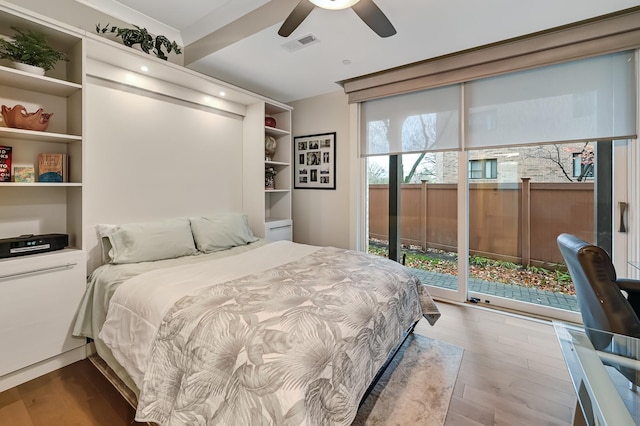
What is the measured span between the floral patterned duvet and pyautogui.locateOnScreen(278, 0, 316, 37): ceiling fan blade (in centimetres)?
177

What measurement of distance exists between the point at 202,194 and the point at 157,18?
1.82 meters

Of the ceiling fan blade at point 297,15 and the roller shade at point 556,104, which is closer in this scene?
the ceiling fan blade at point 297,15

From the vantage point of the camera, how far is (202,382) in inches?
47.7

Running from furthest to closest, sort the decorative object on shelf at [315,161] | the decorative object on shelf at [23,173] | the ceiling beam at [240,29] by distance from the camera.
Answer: the decorative object on shelf at [315,161] < the ceiling beam at [240,29] < the decorative object on shelf at [23,173]

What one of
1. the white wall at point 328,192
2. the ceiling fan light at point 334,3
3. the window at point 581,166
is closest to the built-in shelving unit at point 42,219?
the ceiling fan light at point 334,3

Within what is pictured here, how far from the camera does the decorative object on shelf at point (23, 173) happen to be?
204 centimetres

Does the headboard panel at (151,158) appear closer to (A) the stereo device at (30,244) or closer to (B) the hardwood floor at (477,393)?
(A) the stereo device at (30,244)

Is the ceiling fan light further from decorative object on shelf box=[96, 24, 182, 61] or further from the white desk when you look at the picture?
the white desk

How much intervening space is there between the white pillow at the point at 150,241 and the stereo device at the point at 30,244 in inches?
12.6

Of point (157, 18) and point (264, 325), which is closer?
point (264, 325)

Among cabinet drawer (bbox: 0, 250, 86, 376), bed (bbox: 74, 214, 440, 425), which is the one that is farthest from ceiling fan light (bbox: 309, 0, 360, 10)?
cabinet drawer (bbox: 0, 250, 86, 376)

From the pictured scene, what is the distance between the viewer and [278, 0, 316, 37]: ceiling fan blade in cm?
182

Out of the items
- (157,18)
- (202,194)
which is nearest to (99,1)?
(157,18)

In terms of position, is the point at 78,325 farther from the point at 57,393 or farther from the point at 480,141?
the point at 480,141
